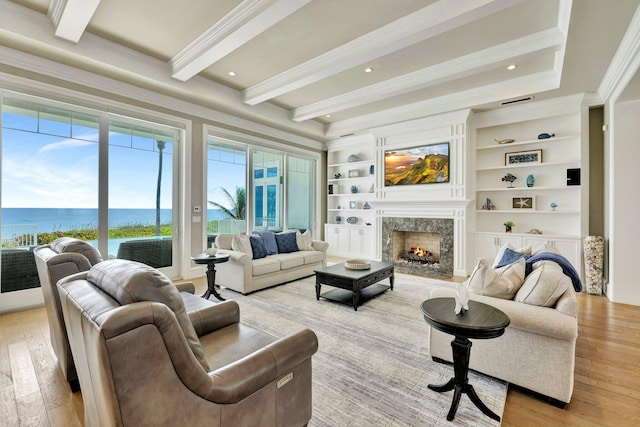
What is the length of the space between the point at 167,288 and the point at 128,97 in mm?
4390

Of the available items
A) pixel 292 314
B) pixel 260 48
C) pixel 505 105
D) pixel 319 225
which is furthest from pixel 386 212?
pixel 260 48

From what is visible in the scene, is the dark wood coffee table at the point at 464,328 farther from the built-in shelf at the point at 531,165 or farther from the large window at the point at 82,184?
the large window at the point at 82,184

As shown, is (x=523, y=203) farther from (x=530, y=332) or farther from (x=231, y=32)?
(x=231, y=32)

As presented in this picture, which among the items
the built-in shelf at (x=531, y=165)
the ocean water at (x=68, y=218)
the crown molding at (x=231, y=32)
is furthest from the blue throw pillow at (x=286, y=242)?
the built-in shelf at (x=531, y=165)

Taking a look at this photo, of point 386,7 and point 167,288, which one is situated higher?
point 386,7

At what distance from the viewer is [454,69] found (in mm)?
4070

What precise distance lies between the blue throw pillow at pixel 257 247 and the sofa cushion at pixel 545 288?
3574 millimetres

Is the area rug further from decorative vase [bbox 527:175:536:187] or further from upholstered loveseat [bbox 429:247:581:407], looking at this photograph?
decorative vase [bbox 527:175:536:187]

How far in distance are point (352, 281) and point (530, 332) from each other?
1.95 metres

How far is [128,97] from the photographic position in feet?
14.3

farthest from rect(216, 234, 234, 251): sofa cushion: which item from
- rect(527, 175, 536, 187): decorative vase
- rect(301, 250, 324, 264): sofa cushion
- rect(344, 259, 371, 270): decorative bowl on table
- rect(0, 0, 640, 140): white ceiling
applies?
rect(527, 175, 536, 187): decorative vase

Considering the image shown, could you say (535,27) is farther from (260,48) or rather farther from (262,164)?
(262,164)

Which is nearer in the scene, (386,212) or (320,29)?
(320,29)

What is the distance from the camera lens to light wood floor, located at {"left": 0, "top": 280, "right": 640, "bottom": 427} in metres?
1.82
